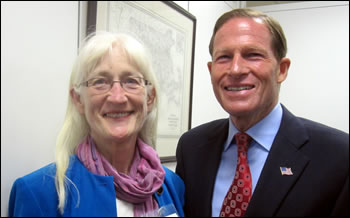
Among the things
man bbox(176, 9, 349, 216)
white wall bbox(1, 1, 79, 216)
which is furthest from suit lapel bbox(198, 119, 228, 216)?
white wall bbox(1, 1, 79, 216)

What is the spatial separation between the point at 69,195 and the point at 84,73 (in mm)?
240

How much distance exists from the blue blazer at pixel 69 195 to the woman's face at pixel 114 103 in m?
0.09

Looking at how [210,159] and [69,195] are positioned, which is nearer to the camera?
[69,195]

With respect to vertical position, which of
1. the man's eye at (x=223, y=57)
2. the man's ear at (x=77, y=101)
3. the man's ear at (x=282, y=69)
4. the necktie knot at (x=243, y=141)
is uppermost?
the man's eye at (x=223, y=57)

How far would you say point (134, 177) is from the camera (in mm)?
761

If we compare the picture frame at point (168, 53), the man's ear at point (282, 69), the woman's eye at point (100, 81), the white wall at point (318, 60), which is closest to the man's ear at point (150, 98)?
the woman's eye at point (100, 81)

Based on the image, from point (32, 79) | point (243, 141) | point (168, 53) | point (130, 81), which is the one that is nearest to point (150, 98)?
point (130, 81)

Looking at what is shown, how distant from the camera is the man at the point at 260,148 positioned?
61 centimetres

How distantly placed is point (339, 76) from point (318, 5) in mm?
207

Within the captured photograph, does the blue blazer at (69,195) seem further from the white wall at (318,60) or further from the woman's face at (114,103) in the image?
the white wall at (318,60)

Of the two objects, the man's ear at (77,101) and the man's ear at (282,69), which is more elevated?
the man's ear at (282,69)

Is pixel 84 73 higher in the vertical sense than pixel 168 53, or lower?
lower

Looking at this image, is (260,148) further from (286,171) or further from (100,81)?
(100,81)

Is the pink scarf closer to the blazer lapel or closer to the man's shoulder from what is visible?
the blazer lapel
